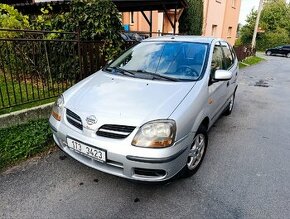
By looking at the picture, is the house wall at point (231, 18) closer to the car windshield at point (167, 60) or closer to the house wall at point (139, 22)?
the house wall at point (139, 22)

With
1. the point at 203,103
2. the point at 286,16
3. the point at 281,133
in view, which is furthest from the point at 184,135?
the point at 286,16

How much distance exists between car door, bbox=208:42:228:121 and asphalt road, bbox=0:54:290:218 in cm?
67

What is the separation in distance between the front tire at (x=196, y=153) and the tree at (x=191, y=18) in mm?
10287

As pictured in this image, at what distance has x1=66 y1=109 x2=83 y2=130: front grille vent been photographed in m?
2.58

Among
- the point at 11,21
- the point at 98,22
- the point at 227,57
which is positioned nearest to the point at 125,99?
the point at 227,57

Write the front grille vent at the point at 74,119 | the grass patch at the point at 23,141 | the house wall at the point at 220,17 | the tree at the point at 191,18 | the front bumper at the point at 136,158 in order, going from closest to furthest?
the front bumper at the point at 136,158
the front grille vent at the point at 74,119
the grass patch at the point at 23,141
the tree at the point at 191,18
the house wall at the point at 220,17

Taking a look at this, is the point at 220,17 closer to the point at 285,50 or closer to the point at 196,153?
the point at 285,50

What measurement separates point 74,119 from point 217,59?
7.71ft

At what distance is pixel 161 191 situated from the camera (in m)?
2.74

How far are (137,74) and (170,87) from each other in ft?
2.02

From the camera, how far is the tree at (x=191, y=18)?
482 inches

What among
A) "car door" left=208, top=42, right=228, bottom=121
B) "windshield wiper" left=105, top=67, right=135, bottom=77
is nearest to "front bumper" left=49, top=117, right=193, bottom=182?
"car door" left=208, top=42, right=228, bottom=121

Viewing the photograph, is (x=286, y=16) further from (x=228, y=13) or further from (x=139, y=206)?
(x=139, y=206)

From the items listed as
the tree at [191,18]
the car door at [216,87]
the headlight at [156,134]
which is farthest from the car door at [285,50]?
the headlight at [156,134]
